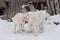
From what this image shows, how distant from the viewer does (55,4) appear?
28.5 ft

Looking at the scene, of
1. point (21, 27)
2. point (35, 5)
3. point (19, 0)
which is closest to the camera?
point (21, 27)

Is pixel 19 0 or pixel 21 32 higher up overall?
pixel 19 0

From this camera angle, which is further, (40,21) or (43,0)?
(43,0)

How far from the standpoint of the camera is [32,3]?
8.95m

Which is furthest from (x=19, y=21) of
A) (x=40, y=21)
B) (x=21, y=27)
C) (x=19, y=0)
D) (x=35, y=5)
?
(x=35, y=5)

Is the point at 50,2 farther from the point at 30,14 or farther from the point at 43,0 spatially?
the point at 30,14

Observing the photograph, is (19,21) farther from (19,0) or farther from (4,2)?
(4,2)

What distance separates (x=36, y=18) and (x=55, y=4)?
520 centimetres

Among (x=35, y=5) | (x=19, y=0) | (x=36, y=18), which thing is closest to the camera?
(x=36, y=18)

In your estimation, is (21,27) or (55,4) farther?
(55,4)

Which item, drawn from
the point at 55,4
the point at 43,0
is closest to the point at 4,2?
the point at 43,0

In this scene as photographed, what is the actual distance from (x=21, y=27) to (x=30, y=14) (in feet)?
1.35

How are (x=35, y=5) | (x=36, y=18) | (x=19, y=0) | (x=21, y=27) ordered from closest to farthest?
1. (x=36, y=18)
2. (x=21, y=27)
3. (x=19, y=0)
4. (x=35, y=5)

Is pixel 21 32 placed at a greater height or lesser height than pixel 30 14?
lesser
